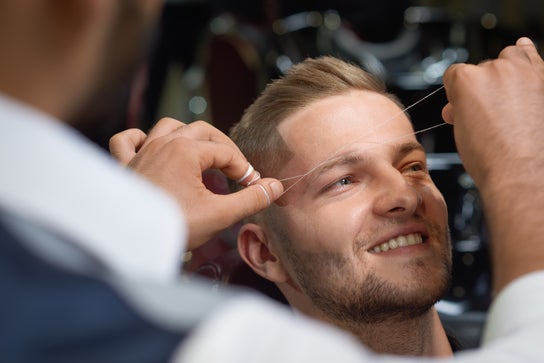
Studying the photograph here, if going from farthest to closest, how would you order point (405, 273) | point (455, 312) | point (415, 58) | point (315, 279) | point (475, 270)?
point (415, 58), point (475, 270), point (455, 312), point (315, 279), point (405, 273)

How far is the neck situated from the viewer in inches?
62.0

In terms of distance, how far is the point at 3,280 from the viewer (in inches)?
23.5

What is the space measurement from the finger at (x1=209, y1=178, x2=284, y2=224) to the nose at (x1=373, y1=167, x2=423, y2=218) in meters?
0.21

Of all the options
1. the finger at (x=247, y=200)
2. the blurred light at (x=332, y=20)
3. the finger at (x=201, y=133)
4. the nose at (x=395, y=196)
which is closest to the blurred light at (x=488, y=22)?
the blurred light at (x=332, y=20)

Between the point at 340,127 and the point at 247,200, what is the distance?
13.5 inches

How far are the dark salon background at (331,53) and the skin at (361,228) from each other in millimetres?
1089

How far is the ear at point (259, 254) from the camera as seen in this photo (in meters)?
1.73

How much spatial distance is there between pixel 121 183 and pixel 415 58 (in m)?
3.02

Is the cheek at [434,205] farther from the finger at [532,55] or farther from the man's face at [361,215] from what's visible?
the finger at [532,55]

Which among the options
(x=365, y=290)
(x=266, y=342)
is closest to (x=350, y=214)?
(x=365, y=290)

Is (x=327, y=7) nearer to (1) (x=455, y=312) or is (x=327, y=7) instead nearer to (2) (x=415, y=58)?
(2) (x=415, y=58)

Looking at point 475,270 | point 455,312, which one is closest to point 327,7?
point 475,270

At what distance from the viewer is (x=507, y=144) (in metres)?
1.11

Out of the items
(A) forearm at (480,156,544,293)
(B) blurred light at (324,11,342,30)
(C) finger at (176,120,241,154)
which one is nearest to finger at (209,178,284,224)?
(C) finger at (176,120,241,154)
